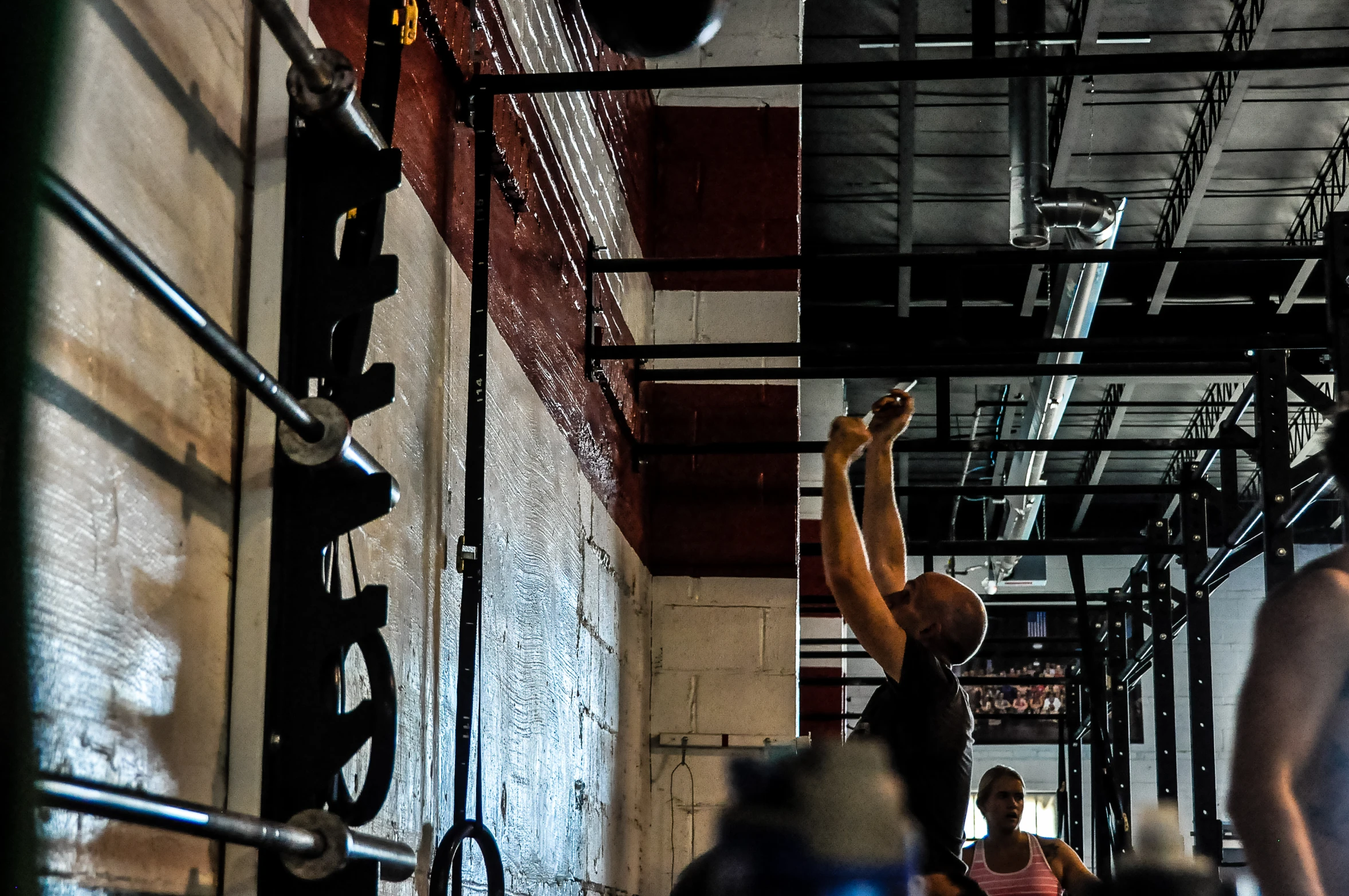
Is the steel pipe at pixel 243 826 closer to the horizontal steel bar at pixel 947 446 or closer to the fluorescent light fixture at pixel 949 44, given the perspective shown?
the horizontal steel bar at pixel 947 446

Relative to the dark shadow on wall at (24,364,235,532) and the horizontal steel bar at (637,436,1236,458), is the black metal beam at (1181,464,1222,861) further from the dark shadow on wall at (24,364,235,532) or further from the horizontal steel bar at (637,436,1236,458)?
the dark shadow on wall at (24,364,235,532)

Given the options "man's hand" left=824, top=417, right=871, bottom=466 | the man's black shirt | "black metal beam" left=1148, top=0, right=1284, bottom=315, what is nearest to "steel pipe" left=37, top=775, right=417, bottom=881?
the man's black shirt

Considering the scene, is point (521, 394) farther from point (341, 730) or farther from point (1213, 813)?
point (1213, 813)

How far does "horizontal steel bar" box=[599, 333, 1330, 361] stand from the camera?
15.1 ft

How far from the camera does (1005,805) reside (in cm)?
547

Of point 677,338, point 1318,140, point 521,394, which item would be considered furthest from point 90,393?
point 1318,140

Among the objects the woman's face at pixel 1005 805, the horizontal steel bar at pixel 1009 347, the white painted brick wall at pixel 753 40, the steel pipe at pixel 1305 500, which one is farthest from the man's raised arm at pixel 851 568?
the white painted brick wall at pixel 753 40

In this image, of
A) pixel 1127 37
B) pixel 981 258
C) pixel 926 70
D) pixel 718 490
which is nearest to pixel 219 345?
pixel 926 70

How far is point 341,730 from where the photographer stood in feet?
5.20

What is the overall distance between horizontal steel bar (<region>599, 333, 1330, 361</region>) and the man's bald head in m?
1.87

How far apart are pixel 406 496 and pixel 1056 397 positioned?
26.0 ft

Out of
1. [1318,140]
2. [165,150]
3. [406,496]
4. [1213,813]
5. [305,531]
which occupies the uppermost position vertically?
[1318,140]

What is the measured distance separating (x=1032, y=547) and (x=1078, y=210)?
175cm

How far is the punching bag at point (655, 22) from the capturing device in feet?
8.41
